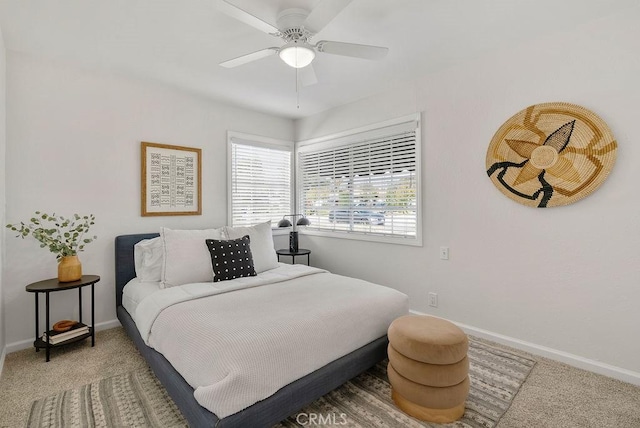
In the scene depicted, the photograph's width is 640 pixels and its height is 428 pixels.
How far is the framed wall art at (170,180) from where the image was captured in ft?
10.8

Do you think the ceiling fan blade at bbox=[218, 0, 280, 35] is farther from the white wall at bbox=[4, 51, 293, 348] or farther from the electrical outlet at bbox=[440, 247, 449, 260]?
the electrical outlet at bbox=[440, 247, 449, 260]

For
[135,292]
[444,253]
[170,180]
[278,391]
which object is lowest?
[278,391]

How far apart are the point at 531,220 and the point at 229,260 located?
2615mm

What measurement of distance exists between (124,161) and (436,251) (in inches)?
131

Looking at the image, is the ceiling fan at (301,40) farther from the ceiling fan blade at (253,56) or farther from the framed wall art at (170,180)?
the framed wall art at (170,180)

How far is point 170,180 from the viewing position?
11.4 ft

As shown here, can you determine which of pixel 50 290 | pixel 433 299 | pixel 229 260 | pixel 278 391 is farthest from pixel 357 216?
pixel 50 290

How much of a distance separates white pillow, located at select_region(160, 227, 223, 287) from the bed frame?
0.49m

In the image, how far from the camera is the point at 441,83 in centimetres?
305

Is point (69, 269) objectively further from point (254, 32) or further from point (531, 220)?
point (531, 220)

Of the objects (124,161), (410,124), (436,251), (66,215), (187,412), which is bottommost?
(187,412)

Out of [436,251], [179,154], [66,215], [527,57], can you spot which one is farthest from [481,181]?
[66,215]

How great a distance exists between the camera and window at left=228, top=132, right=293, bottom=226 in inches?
160

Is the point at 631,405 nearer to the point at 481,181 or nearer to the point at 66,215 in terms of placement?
the point at 481,181
